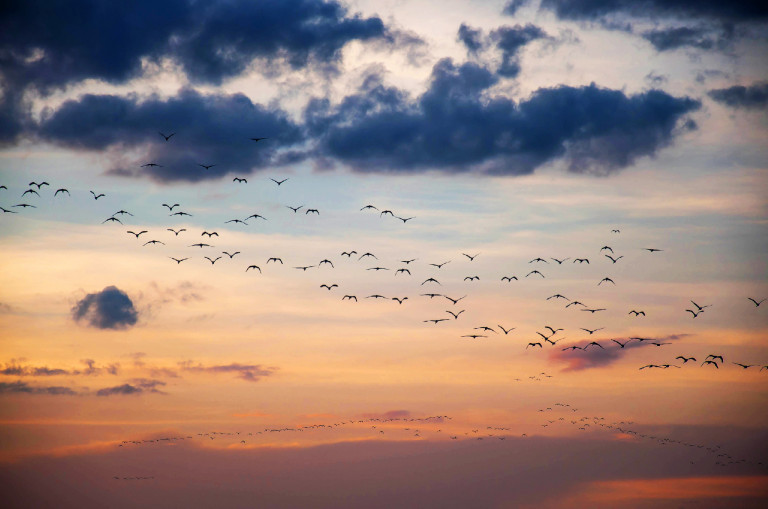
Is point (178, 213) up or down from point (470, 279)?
up

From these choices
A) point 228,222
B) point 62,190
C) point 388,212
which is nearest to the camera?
point 62,190

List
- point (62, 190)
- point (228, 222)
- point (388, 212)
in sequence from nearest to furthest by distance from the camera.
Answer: point (62, 190)
point (228, 222)
point (388, 212)

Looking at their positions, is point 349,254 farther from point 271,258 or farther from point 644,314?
point 644,314

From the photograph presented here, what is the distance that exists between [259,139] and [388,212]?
3195cm

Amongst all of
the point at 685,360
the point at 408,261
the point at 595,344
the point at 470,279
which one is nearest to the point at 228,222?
the point at 408,261

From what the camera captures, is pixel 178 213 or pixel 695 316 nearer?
pixel 178 213

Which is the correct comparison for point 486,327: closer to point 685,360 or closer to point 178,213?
point 685,360

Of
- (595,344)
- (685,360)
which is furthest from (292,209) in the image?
(685,360)

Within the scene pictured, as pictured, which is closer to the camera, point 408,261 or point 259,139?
point 259,139

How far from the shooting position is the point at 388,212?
6078 inches

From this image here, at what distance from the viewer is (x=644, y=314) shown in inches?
6358

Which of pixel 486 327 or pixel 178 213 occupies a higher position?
pixel 178 213

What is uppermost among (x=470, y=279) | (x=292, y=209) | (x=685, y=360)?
(x=292, y=209)

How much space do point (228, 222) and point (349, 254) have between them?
71.9ft
